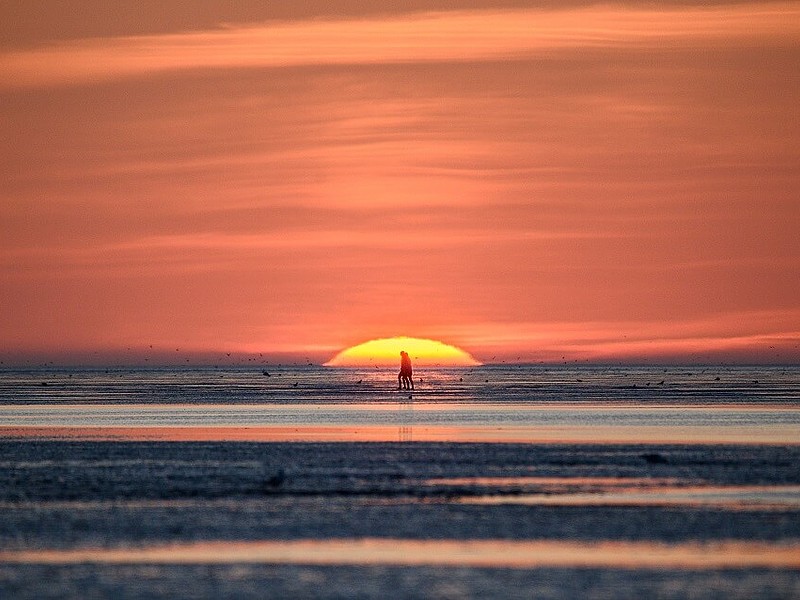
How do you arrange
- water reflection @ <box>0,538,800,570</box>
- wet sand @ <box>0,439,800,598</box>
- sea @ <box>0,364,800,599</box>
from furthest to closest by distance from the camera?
water reflection @ <box>0,538,800,570</box>, sea @ <box>0,364,800,599</box>, wet sand @ <box>0,439,800,598</box>

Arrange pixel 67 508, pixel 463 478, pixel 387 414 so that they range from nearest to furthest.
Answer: pixel 67 508 → pixel 463 478 → pixel 387 414

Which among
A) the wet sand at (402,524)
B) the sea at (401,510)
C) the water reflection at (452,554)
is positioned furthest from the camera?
the water reflection at (452,554)

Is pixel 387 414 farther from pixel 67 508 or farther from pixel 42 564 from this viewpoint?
pixel 42 564

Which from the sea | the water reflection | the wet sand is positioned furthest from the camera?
the water reflection

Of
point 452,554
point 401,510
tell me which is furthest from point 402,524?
point 452,554

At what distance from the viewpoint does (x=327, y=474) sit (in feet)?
105

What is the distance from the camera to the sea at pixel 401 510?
765 inches

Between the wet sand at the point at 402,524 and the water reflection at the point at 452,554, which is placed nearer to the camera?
the wet sand at the point at 402,524

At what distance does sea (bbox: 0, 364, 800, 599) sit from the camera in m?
19.4

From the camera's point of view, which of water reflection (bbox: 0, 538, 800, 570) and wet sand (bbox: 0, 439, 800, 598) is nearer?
wet sand (bbox: 0, 439, 800, 598)

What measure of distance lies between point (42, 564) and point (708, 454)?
20.9 metres

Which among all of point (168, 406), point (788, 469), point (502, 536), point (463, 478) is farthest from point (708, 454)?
point (168, 406)

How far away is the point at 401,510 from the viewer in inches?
1025

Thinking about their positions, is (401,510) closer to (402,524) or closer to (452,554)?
(402,524)
